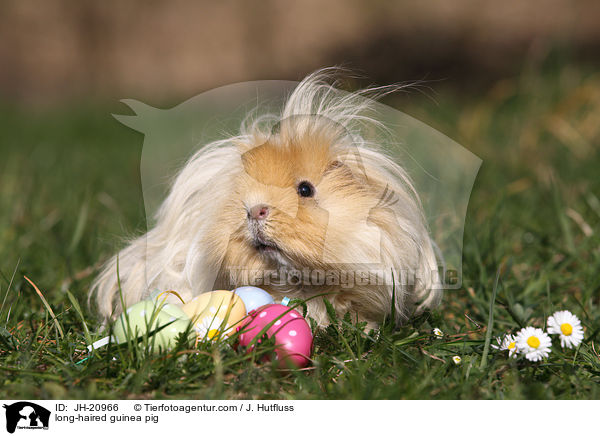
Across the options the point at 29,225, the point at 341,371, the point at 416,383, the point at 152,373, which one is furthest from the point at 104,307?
the point at 29,225

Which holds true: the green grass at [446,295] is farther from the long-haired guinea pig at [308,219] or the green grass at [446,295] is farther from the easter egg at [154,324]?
the long-haired guinea pig at [308,219]

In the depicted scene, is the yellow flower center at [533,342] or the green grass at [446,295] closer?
the green grass at [446,295]

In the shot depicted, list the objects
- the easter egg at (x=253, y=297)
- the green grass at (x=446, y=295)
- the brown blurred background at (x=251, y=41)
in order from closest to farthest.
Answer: the green grass at (x=446, y=295)
the easter egg at (x=253, y=297)
the brown blurred background at (x=251, y=41)

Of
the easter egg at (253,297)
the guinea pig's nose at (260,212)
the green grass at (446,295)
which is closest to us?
the green grass at (446,295)

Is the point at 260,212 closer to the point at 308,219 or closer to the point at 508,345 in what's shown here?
the point at 308,219

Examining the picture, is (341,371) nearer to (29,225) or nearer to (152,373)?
(152,373)

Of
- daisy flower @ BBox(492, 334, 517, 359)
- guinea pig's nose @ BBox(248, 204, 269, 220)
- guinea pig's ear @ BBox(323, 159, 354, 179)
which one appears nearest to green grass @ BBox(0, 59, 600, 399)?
daisy flower @ BBox(492, 334, 517, 359)

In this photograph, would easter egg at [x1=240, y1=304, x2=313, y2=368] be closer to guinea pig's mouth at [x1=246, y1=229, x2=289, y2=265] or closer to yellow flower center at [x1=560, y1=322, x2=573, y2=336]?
guinea pig's mouth at [x1=246, y1=229, x2=289, y2=265]
